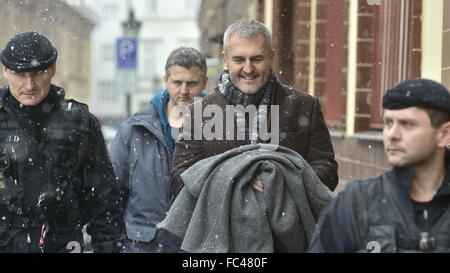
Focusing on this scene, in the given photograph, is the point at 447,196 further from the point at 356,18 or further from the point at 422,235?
the point at 356,18

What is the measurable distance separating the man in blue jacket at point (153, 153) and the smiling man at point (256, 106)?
1.61 meters

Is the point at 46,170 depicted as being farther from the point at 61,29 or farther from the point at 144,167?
the point at 61,29

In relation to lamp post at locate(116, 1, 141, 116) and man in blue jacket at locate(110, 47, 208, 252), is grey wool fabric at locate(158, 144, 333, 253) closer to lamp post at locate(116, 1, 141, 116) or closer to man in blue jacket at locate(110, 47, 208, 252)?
man in blue jacket at locate(110, 47, 208, 252)

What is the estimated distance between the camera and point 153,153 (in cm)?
676

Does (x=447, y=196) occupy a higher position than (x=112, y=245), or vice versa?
(x=447, y=196)

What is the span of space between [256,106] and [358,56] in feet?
16.5

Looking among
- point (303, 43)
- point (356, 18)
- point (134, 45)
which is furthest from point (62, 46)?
point (356, 18)

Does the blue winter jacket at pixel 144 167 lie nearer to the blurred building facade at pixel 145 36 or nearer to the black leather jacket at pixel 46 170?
the black leather jacket at pixel 46 170

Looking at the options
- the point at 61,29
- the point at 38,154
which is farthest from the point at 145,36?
the point at 38,154

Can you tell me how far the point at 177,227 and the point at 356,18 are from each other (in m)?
5.62

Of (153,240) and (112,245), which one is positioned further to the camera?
(153,240)

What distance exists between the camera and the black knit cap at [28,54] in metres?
5.04

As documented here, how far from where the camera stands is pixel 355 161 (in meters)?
9.65
